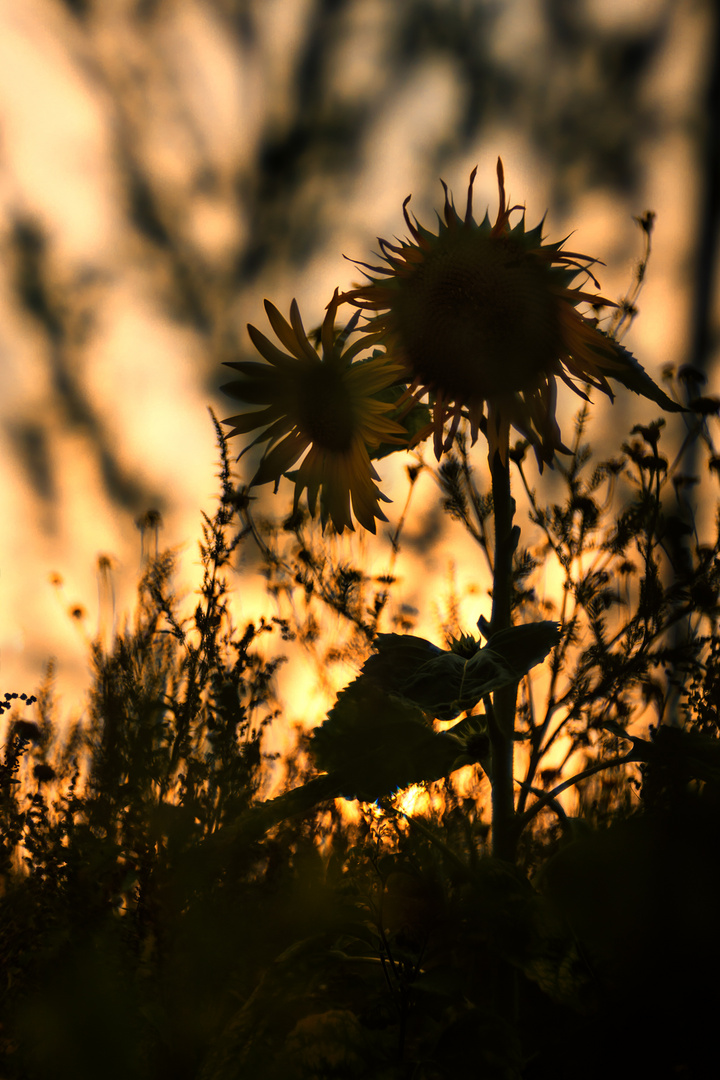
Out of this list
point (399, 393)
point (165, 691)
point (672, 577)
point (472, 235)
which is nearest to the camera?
point (472, 235)

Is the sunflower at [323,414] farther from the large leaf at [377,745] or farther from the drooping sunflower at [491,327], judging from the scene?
the large leaf at [377,745]

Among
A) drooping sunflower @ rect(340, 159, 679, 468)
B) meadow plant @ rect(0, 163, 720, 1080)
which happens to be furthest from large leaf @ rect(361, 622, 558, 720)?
drooping sunflower @ rect(340, 159, 679, 468)

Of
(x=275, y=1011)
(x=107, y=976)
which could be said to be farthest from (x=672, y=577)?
(x=107, y=976)

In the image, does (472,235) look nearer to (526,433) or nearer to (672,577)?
(526,433)

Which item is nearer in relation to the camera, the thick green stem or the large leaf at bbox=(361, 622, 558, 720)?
the large leaf at bbox=(361, 622, 558, 720)

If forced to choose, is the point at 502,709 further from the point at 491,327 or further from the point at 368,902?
the point at 491,327

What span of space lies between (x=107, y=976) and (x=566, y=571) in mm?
1438

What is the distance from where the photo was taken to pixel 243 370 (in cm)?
119

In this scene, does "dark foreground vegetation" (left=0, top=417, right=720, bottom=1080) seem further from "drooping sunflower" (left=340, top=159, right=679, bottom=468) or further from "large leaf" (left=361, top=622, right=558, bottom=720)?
"drooping sunflower" (left=340, top=159, right=679, bottom=468)

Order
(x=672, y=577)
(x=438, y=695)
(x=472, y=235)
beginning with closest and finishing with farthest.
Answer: (x=438, y=695) → (x=472, y=235) → (x=672, y=577)

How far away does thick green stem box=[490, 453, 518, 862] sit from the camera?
113cm

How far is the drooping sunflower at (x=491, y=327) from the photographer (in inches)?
45.1

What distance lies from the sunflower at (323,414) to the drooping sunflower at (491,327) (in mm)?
70

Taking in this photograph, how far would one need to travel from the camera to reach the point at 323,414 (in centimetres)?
132
